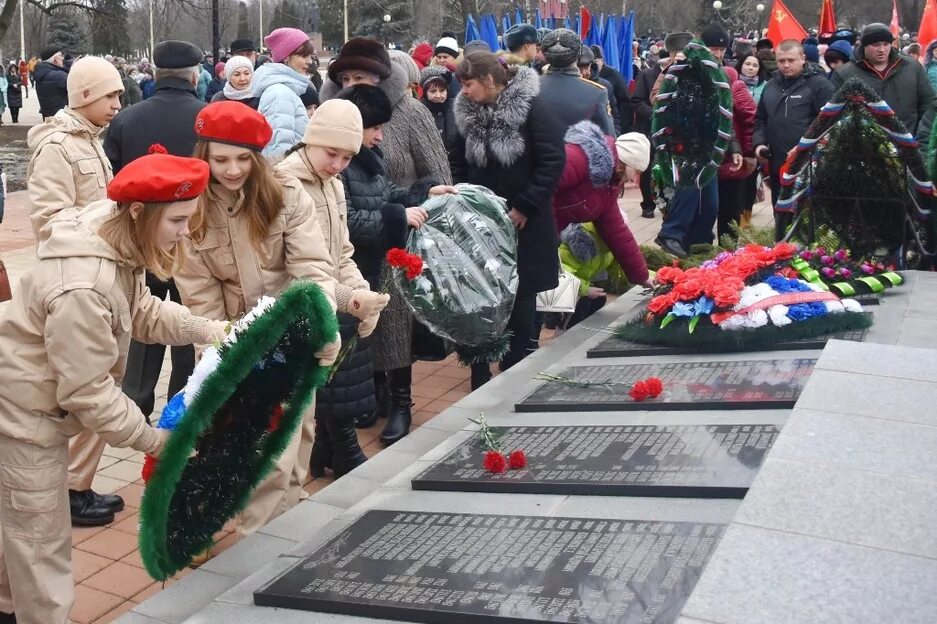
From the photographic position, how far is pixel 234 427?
3.42m

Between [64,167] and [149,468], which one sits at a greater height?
[64,167]

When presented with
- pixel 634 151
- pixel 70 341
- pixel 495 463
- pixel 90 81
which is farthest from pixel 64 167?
pixel 634 151

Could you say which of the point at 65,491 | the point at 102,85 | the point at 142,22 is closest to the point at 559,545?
the point at 65,491

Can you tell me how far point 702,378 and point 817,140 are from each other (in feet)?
8.15

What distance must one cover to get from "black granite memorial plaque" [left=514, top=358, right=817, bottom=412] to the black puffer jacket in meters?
0.72

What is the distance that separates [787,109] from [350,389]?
5.38 m

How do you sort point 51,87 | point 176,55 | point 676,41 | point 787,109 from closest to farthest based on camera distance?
1. point 176,55
2. point 787,109
3. point 676,41
4. point 51,87

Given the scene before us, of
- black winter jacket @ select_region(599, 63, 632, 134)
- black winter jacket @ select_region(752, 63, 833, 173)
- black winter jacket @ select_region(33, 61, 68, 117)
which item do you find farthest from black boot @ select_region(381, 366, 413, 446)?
black winter jacket @ select_region(33, 61, 68, 117)

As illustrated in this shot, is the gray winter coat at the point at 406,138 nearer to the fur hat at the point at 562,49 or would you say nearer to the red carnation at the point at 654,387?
the red carnation at the point at 654,387

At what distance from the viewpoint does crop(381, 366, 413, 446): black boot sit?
5.29 metres

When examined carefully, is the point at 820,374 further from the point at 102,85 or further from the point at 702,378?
the point at 102,85

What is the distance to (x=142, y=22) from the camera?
49.5 meters

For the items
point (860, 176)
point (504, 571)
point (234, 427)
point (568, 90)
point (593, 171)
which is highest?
point (568, 90)

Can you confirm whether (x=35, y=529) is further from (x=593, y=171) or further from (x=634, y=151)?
(x=634, y=151)
